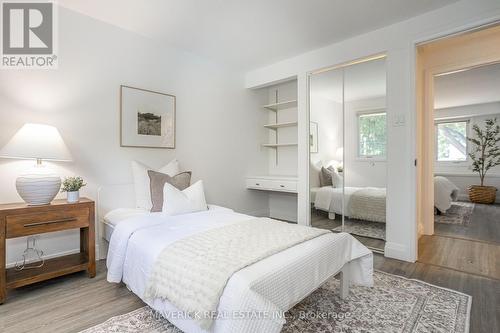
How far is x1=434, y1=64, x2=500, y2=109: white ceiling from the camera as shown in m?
4.29

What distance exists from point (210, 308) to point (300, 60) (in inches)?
132

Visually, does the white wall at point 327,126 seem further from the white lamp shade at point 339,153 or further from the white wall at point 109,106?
the white wall at point 109,106

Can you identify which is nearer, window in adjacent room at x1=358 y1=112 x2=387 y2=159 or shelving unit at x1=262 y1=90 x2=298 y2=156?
window in adjacent room at x1=358 y1=112 x2=387 y2=159

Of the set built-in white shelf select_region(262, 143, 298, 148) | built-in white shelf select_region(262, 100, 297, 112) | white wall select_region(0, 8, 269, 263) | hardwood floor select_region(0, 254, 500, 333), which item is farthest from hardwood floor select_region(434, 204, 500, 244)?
white wall select_region(0, 8, 269, 263)

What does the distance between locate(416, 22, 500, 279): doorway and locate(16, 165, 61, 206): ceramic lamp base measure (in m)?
3.61

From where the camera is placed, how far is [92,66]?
2633mm

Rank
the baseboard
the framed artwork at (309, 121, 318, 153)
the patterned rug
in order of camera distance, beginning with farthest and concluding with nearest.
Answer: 1. the framed artwork at (309, 121, 318, 153)
2. the baseboard
3. the patterned rug

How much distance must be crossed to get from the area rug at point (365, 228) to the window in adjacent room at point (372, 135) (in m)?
0.82

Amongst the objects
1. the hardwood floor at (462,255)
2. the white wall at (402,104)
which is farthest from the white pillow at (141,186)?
the hardwood floor at (462,255)

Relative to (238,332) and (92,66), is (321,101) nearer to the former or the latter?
(92,66)

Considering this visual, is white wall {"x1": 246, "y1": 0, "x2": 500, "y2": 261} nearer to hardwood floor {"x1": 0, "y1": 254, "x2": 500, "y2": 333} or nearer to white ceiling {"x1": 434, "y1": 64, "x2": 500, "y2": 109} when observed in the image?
hardwood floor {"x1": 0, "y1": 254, "x2": 500, "y2": 333}

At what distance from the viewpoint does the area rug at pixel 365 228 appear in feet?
9.72

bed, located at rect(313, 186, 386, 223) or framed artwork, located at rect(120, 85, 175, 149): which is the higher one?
framed artwork, located at rect(120, 85, 175, 149)

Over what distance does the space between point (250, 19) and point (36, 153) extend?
7.58ft
